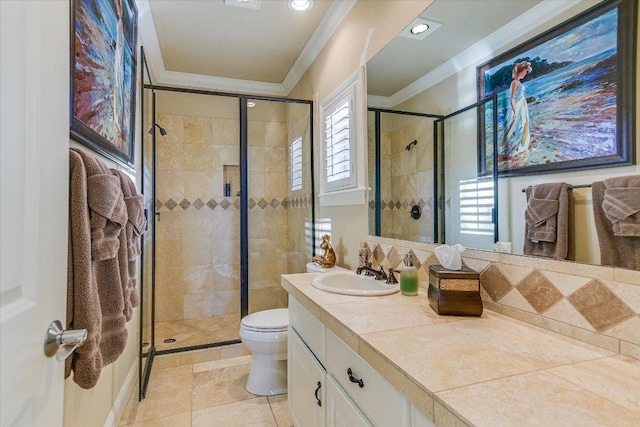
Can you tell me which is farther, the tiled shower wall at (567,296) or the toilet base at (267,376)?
the toilet base at (267,376)

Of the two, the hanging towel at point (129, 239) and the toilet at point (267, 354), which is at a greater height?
the hanging towel at point (129, 239)

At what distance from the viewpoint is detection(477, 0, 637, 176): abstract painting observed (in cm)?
81

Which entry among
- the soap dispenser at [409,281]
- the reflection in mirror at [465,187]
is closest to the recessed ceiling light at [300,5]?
the reflection in mirror at [465,187]

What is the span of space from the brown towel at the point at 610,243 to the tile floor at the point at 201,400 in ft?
5.72

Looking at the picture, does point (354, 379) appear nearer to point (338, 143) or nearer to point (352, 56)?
point (338, 143)

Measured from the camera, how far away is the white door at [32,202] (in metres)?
0.51

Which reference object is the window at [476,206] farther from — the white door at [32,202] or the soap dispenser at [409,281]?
the white door at [32,202]

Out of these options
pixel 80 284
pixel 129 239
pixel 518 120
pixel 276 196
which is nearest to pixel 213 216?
pixel 276 196

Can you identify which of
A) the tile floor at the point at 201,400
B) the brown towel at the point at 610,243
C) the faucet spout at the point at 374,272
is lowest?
the tile floor at the point at 201,400

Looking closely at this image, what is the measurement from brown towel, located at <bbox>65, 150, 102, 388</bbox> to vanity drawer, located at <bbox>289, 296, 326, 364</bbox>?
74 centimetres

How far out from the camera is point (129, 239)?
4.12ft

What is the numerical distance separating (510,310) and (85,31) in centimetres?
177

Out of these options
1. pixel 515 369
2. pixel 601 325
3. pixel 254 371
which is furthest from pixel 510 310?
pixel 254 371

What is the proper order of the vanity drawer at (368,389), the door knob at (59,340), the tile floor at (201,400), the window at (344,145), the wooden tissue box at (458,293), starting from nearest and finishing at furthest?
the door knob at (59,340) → the vanity drawer at (368,389) → the wooden tissue box at (458,293) → the tile floor at (201,400) → the window at (344,145)
